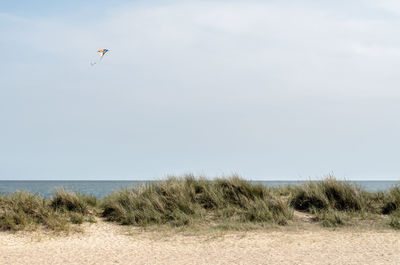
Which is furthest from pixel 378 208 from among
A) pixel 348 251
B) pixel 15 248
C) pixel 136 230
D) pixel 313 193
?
pixel 15 248

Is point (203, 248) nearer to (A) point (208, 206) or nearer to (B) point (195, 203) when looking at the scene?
(B) point (195, 203)

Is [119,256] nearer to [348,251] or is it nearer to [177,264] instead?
[177,264]

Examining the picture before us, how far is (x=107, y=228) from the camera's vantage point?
11.1m

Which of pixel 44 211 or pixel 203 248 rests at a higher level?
pixel 44 211

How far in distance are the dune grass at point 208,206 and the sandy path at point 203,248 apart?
2.12ft

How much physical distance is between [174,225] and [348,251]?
4.03m

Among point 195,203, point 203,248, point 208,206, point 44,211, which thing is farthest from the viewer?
point 208,206

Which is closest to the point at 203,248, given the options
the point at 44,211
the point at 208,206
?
the point at 208,206

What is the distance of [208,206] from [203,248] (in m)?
3.15

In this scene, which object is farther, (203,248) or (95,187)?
(95,187)

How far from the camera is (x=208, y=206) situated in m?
12.6

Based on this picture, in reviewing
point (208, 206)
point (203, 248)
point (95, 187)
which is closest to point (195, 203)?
point (208, 206)

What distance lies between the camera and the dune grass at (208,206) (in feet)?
37.0

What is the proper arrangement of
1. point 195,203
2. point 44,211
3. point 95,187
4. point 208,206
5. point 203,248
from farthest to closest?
point 95,187
point 208,206
point 195,203
point 44,211
point 203,248
